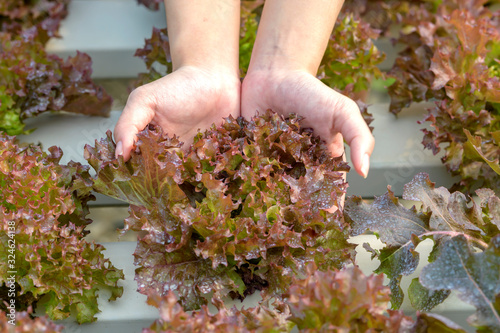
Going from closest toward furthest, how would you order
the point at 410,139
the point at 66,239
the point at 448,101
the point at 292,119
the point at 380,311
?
the point at 380,311
the point at 66,239
the point at 292,119
the point at 448,101
the point at 410,139

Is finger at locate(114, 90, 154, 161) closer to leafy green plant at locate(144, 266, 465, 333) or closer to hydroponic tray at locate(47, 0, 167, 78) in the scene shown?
leafy green plant at locate(144, 266, 465, 333)

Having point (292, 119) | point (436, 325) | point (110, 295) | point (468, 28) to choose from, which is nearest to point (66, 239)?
point (110, 295)

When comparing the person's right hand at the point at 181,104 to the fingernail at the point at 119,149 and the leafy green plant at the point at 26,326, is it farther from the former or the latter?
the leafy green plant at the point at 26,326

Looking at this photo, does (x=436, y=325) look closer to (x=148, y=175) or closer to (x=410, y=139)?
(x=148, y=175)

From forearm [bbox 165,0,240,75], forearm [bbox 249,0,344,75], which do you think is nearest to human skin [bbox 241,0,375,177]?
forearm [bbox 249,0,344,75]

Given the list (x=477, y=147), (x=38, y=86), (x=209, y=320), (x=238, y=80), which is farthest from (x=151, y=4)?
(x=209, y=320)
